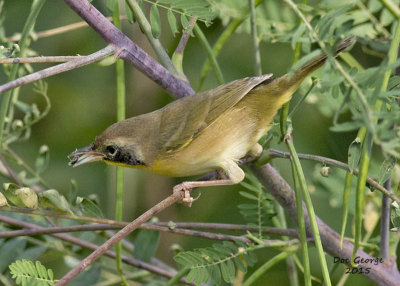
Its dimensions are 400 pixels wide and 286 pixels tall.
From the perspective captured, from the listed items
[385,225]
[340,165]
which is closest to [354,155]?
[340,165]

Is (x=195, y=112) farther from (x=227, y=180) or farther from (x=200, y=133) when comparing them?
(x=227, y=180)

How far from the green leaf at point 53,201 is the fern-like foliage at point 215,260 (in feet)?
1.40

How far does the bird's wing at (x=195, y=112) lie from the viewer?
8.81 feet

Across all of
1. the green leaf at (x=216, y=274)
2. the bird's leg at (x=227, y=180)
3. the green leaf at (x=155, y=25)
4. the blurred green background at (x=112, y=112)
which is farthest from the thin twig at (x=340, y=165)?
the blurred green background at (x=112, y=112)

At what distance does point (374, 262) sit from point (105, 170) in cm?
270

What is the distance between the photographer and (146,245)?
272 centimetres

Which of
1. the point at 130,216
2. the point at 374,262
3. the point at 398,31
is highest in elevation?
the point at 398,31

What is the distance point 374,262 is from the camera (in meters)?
2.23

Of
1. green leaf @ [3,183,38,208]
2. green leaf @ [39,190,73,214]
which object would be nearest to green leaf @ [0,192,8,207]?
green leaf @ [3,183,38,208]

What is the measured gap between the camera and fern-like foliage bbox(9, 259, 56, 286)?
182cm

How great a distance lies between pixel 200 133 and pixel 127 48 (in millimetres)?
861

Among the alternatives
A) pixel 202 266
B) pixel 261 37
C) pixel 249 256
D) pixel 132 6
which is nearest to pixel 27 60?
pixel 132 6

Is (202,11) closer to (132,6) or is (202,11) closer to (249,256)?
(132,6)

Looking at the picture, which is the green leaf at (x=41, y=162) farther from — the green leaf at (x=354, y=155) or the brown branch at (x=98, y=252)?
the green leaf at (x=354, y=155)
